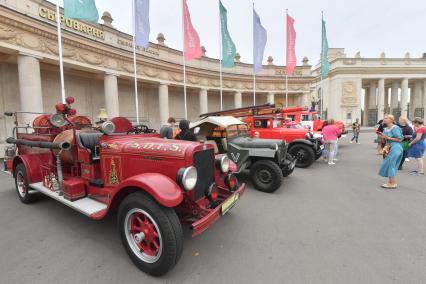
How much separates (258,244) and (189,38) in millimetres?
15118

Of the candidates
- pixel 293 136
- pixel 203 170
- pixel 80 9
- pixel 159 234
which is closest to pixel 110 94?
pixel 80 9

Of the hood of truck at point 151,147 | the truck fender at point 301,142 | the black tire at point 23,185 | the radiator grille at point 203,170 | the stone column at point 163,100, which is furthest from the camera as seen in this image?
the stone column at point 163,100

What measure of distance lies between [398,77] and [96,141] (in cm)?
5312

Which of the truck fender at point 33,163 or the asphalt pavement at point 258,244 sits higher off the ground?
the truck fender at point 33,163

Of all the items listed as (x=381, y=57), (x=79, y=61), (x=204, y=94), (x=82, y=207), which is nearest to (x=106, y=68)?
(x=79, y=61)

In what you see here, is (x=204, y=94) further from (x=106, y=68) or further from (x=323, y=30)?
(x=323, y=30)

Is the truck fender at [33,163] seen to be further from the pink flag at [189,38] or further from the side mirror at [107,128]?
the pink flag at [189,38]

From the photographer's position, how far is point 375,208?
4.18 meters

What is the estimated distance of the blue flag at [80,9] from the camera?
9.21 meters

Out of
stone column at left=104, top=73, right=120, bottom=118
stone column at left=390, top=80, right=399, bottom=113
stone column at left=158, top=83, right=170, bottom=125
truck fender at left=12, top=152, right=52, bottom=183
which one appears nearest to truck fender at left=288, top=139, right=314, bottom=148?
truck fender at left=12, top=152, right=52, bottom=183

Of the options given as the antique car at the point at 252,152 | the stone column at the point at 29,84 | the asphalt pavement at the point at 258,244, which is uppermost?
the stone column at the point at 29,84

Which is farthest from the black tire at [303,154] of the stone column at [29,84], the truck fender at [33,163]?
the stone column at [29,84]

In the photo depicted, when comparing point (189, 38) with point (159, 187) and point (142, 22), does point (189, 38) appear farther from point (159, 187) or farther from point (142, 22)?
point (159, 187)

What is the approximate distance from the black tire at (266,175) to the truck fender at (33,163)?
4.93 meters
